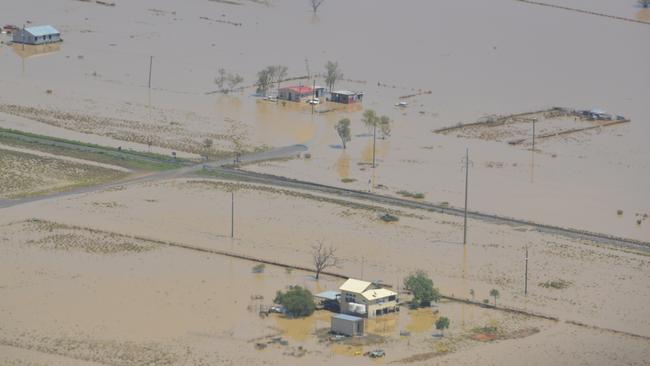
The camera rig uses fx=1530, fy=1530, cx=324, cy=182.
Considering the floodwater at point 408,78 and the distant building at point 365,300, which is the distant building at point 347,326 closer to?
the distant building at point 365,300

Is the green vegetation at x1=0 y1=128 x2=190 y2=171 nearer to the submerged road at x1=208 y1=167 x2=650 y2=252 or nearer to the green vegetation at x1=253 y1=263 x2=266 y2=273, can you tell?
the submerged road at x1=208 y1=167 x2=650 y2=252

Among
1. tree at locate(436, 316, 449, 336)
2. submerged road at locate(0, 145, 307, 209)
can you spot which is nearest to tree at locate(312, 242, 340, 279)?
tree at locate(436, 316, 449, 336)

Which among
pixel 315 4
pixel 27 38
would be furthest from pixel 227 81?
pixel 315 4

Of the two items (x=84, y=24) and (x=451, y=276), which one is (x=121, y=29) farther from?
(x=451, y=276)

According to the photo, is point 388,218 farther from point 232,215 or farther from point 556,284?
point 556,284

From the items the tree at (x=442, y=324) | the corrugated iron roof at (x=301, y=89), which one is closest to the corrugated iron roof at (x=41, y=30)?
the corrugated iron roof at (x=301, y=89)
